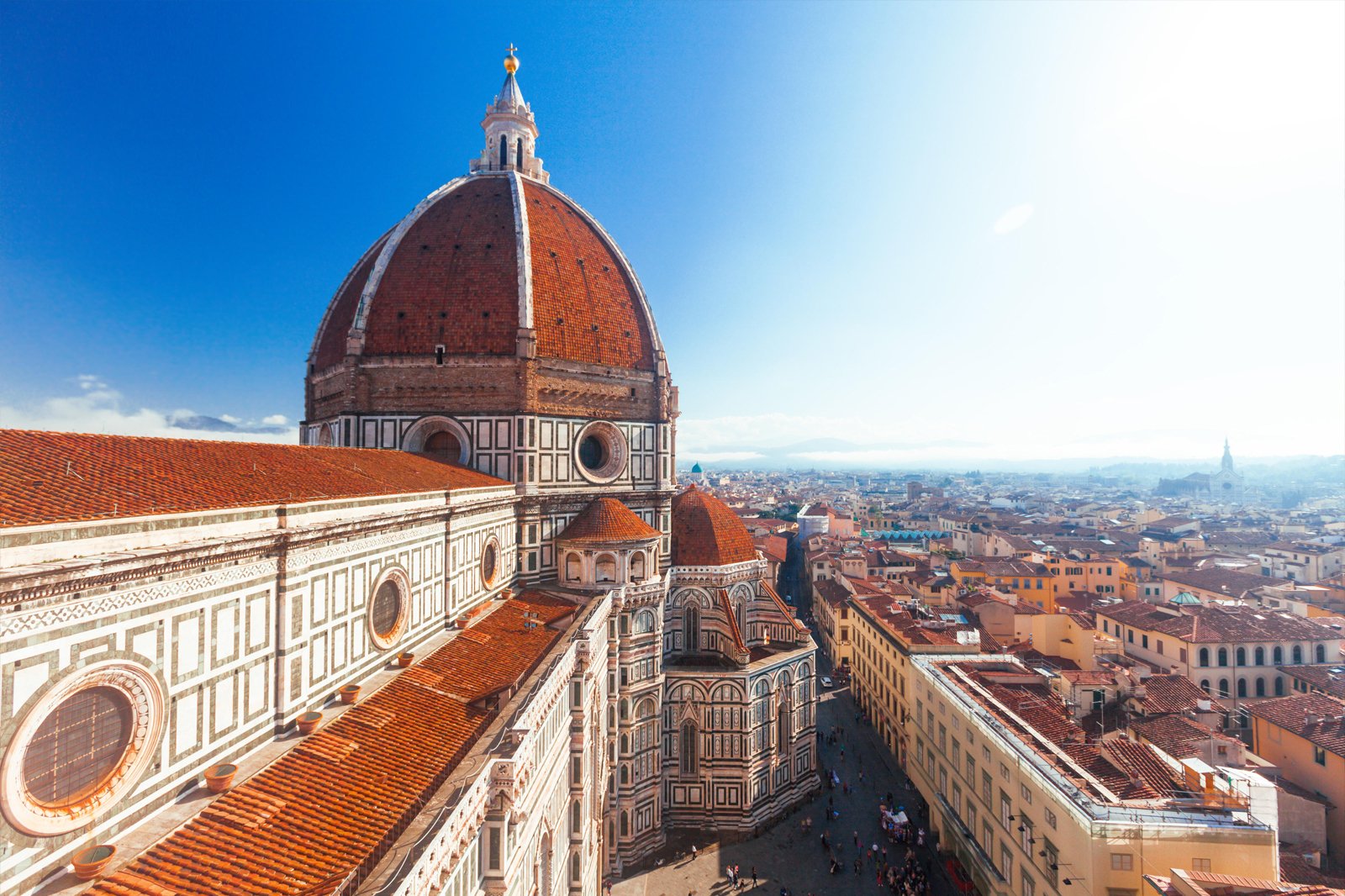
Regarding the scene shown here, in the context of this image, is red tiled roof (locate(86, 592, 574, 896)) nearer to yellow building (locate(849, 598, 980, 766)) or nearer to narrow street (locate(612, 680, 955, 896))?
narrow street (locate(612, 680, 955, 896))

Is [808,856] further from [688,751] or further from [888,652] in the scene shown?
[888,652]

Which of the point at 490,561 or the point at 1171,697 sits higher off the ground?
the point at 490,561

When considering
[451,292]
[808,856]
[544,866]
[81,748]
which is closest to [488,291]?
[451,292]

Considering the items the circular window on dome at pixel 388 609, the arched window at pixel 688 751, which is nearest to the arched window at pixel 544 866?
the circular window on dome at pixel 388 609

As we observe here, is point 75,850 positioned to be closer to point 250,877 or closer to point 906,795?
A: point 250,877

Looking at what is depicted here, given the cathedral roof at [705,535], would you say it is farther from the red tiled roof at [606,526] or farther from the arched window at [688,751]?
the arched window at [688,751]

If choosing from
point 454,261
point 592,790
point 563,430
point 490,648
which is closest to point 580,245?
point 454,261

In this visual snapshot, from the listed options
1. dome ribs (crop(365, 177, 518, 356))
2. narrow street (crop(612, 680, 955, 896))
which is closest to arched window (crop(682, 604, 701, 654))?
narrow street (crop(612, 680, 955, 896))
